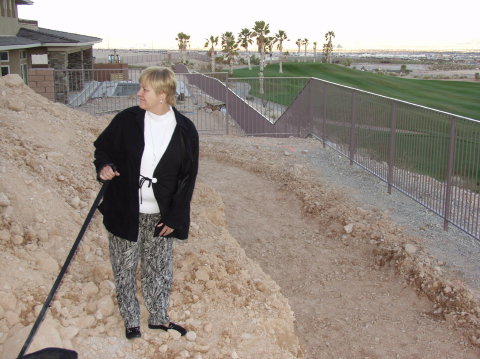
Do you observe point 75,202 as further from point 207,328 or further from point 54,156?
point 207,328

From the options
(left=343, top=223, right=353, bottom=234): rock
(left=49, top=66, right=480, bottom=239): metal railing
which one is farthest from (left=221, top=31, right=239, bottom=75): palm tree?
(left=343, top=223, right=353, bottom=234): rock

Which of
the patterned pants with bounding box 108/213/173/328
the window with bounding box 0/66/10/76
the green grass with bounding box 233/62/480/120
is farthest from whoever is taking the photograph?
the green grass with bounding box 233/62/480/120

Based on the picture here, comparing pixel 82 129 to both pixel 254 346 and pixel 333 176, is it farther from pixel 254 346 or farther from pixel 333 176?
pixel 254 346

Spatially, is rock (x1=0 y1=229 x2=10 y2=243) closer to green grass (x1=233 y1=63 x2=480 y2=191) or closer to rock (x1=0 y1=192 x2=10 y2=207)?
rock (x1=0 y1=192 x2=10 y2=207)

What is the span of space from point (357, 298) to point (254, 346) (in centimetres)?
222

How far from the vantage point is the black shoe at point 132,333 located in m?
4.27

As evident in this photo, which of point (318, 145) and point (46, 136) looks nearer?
point (46, 136)

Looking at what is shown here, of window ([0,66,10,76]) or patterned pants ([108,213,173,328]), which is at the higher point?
window ([0,66,10,76])

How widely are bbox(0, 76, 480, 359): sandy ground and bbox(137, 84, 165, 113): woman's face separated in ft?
5.24

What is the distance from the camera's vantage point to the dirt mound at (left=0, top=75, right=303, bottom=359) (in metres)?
4.25

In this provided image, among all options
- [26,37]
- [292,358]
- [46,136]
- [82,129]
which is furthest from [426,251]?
[26,37]

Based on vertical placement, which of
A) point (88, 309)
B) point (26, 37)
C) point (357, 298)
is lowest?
point (357, 298)

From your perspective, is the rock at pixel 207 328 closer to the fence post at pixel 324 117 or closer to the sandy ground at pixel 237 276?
the sandy ground at pixel 237 276

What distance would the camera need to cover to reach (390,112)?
920 cm
